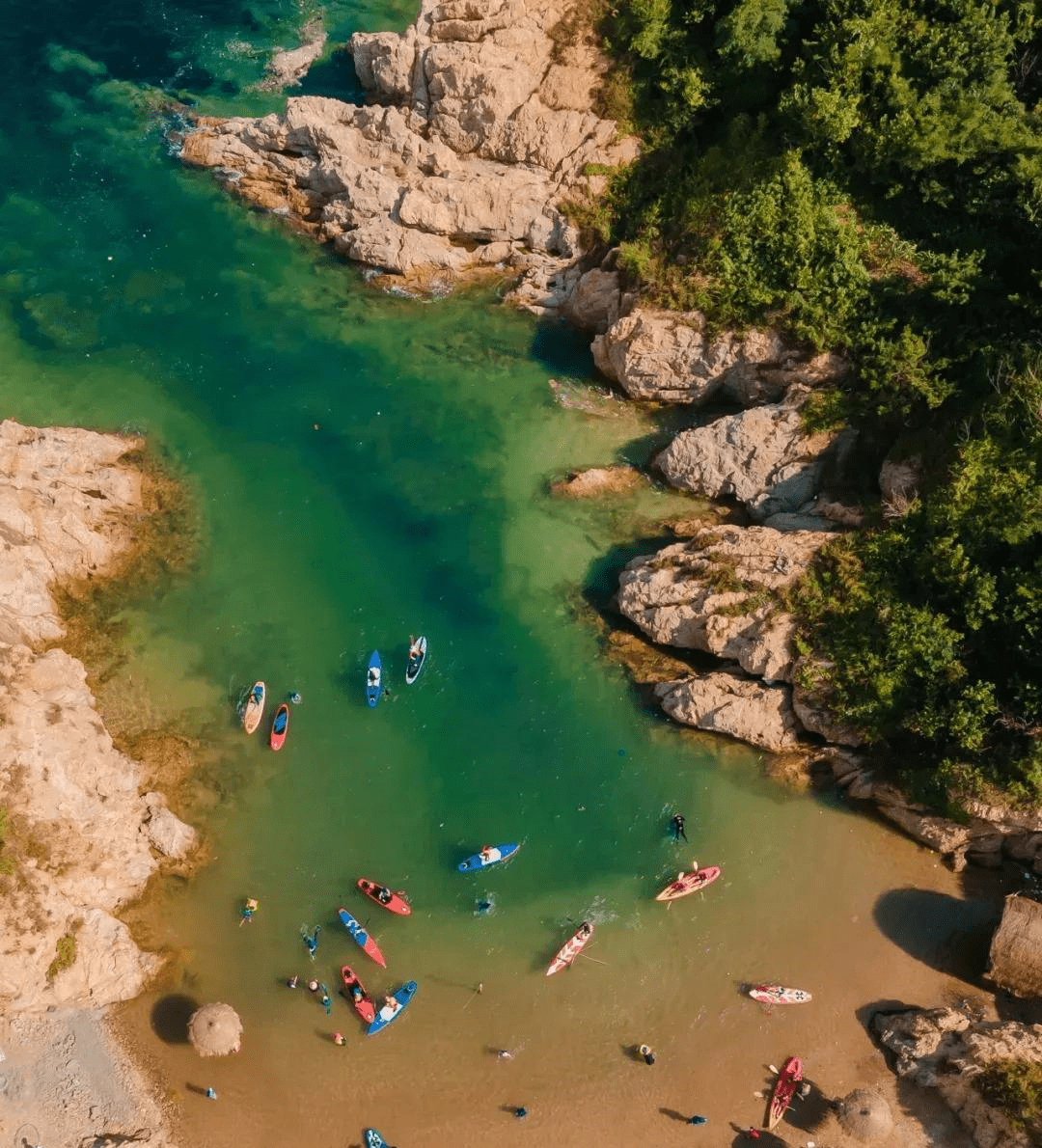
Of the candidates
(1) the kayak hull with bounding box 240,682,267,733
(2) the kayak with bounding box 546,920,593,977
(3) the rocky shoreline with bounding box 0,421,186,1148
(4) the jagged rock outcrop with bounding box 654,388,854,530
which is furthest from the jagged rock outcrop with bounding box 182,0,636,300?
(2) the kayak with bounding box 546,920,593,977

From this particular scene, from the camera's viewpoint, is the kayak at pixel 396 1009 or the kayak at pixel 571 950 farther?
the kayak at pixel 571 950

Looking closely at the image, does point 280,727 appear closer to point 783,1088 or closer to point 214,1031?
point 214,1031

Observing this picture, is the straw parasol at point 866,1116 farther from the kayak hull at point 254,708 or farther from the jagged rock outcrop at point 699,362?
the jagged rock outcrop at point 699,362

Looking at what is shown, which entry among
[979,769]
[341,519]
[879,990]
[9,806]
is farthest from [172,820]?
[979,769]

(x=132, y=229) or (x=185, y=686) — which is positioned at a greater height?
(x=132, y=229)

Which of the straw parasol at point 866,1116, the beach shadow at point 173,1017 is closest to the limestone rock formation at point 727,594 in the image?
the straw parasol at point 866,1116

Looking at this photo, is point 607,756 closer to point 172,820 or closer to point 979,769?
point 979,769
